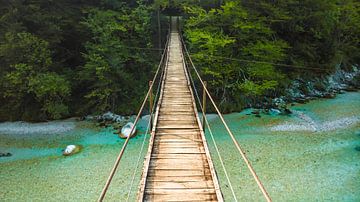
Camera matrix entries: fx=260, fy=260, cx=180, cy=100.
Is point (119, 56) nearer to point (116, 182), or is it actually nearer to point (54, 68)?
point (54, 68)

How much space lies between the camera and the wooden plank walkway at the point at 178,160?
381 cm

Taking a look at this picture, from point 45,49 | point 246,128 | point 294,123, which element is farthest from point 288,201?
point 45,49

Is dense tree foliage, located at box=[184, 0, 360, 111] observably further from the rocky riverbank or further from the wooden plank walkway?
the wooden plank walkway

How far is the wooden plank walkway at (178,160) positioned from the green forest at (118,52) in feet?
23.0

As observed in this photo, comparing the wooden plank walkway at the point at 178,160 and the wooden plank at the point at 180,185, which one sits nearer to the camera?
the wooden plank walkway at the point at 178,160

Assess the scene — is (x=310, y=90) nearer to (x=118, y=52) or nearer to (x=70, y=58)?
(x=118, y=52)

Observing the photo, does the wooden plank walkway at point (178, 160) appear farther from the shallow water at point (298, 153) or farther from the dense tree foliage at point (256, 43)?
the dense tree foliage at point (256, 43)

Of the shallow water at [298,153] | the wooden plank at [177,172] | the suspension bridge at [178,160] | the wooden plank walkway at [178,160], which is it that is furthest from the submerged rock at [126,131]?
the wooden plank at [177,172]

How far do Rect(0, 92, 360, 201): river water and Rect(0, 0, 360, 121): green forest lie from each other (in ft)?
5.12

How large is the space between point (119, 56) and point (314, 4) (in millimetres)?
12151

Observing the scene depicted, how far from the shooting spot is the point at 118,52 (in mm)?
13961

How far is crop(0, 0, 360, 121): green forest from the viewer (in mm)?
11953

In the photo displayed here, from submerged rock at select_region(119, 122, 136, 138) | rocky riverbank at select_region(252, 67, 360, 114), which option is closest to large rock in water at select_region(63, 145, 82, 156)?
submerged rock at select_region(119, 122, 136, 138)

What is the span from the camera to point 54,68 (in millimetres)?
13219
